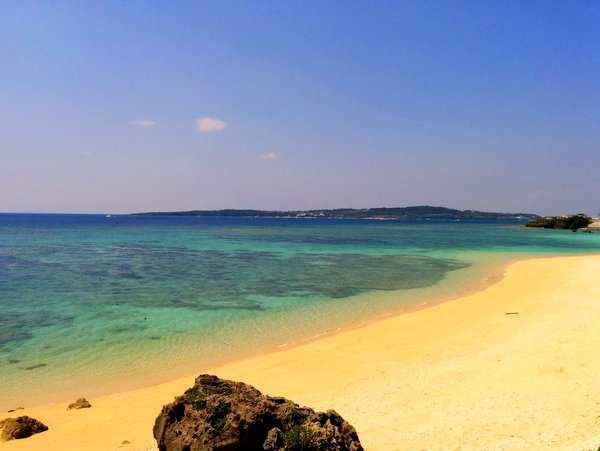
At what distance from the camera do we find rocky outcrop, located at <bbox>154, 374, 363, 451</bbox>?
6059 millimetres

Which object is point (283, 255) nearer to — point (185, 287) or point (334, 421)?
point (185, 287)

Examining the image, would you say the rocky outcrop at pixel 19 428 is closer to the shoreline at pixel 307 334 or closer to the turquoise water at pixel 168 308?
the shoreline at pixel 307 334

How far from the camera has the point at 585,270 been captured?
34188 millimetres

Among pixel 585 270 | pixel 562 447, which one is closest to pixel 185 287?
pixel 562 447

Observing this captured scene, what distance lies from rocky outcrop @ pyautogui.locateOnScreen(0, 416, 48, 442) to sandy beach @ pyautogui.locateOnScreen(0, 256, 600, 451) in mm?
195

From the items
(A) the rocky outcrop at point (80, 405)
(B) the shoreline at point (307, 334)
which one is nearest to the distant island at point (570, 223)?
(B) the shoreline at point (307, 334)

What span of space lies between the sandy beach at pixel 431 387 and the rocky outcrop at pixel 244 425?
193 cm

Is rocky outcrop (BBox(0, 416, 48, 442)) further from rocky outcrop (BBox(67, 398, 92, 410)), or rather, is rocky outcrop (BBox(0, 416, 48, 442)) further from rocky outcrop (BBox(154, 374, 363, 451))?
rocky outcrop (BBox(154, 374, 363, 451))

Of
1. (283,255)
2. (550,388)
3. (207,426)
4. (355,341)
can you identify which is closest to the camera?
(207,426)

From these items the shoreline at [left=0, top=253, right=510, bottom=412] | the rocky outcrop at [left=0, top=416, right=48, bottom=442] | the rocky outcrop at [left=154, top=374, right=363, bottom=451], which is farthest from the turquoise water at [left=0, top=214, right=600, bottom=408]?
the rocky outcrop at [left=154, top=374, right=363, bottom=451]

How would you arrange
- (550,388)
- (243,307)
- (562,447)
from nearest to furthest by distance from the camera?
(562,447)
(550,388)
(243,307)

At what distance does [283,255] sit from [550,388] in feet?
137

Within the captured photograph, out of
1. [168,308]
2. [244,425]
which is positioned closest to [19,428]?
[244,425]

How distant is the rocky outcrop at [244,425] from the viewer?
6.06 metres
